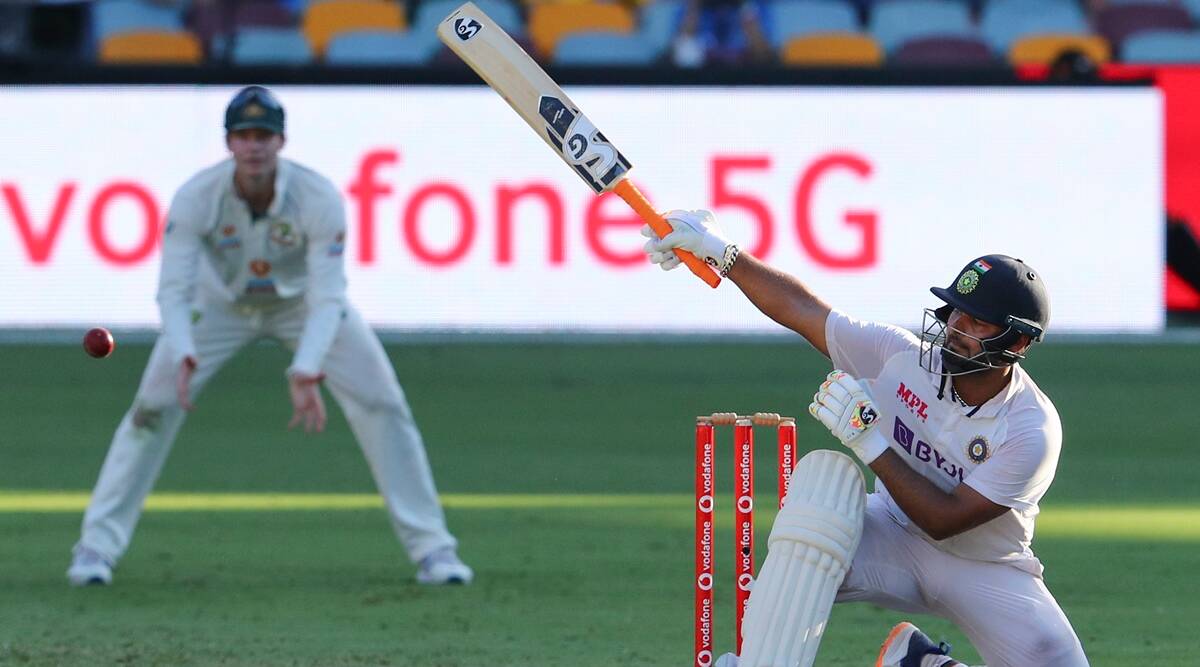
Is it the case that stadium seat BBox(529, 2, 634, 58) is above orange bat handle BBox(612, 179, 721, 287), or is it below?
above

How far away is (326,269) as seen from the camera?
6.88m

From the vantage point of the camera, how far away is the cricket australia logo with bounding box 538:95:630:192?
514 centimetres

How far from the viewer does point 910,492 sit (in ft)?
15.4

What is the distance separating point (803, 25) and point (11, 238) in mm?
5523

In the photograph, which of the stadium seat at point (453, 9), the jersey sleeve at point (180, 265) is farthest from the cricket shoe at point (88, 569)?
the stadium seat at point (453, 9)

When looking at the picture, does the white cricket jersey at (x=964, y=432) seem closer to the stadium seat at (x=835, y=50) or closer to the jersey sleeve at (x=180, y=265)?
the jersey sleeve at (x=180, y=265)

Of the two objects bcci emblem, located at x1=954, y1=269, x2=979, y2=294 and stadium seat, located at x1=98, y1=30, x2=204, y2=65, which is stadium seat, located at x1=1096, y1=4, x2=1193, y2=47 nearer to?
stadium seat, located at x1=98, y1=30, x2=204, y2=65

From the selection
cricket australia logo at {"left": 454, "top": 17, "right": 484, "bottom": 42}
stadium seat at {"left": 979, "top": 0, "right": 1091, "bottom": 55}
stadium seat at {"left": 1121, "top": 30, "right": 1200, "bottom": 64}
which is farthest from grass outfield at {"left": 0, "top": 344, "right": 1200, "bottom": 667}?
stadium seat at {"left": 979, "top": 0, "right": 1091, "bottom": 55}

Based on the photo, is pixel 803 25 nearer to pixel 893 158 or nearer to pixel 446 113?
pixel 893 158

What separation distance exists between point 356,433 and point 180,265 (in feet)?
2.76

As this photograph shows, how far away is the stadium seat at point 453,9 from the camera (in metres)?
13.4

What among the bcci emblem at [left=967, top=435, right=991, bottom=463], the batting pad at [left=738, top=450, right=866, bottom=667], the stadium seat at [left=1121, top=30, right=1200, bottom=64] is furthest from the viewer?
the stadium seat at [left=1121, top=30, right=1200, bottom=64]

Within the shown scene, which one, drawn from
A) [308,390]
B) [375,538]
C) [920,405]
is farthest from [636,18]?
[920,405]

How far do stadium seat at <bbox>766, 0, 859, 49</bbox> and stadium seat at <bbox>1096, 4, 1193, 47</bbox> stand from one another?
5.85 ft
